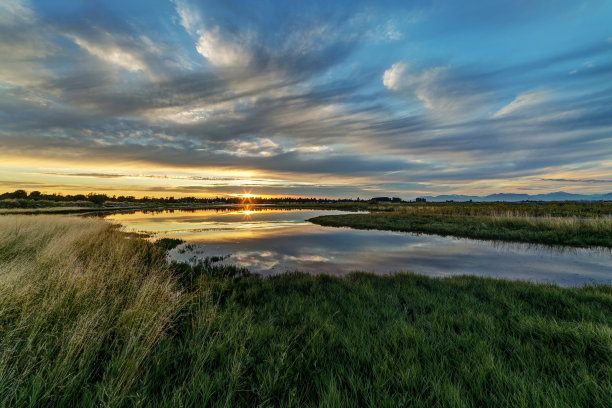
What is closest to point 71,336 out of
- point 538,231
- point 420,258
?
point 420,258

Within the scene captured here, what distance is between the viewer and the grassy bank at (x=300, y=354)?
11.6 ft

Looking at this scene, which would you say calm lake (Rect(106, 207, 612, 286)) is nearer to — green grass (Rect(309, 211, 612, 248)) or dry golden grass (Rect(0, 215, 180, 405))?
green grass (Rect(309, 211, 612, 248))

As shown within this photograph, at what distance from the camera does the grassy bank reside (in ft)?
11.6

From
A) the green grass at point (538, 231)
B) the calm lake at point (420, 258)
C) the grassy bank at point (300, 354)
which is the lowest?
the calm lake at point (420, 258)

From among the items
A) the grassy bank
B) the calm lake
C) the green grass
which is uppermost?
the grassy bank

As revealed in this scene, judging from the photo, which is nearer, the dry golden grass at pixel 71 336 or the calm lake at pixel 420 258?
the dry golden grass at pixel 71 336

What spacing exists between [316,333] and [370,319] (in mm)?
2091

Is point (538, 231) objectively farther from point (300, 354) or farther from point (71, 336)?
point (71, 336)

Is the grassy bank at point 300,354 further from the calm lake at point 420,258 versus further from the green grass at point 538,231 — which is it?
the green grass at point 538,231

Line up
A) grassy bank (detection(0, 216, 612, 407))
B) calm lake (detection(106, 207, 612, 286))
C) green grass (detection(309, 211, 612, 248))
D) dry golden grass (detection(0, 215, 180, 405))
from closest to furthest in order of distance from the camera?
1. dry golden grass (detection(0, 215, 180, 405))
2. grassy bank (detection(0, 216, 612, 407))
3. calm lake (detection(106, 207, 612, 286))
4. green grass (detection(309, 211, 612, 248))

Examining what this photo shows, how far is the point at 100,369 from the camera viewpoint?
4.07 metres

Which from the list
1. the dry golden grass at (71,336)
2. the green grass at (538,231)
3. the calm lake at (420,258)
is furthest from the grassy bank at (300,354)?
the green grass at (538,231)

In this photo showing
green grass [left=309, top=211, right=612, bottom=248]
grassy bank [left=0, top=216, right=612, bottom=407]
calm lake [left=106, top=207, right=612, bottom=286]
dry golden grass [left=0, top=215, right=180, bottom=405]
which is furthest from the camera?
green grass [left=309, top=211, right=612, bottom=248]

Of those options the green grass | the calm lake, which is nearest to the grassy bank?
the calm lake
